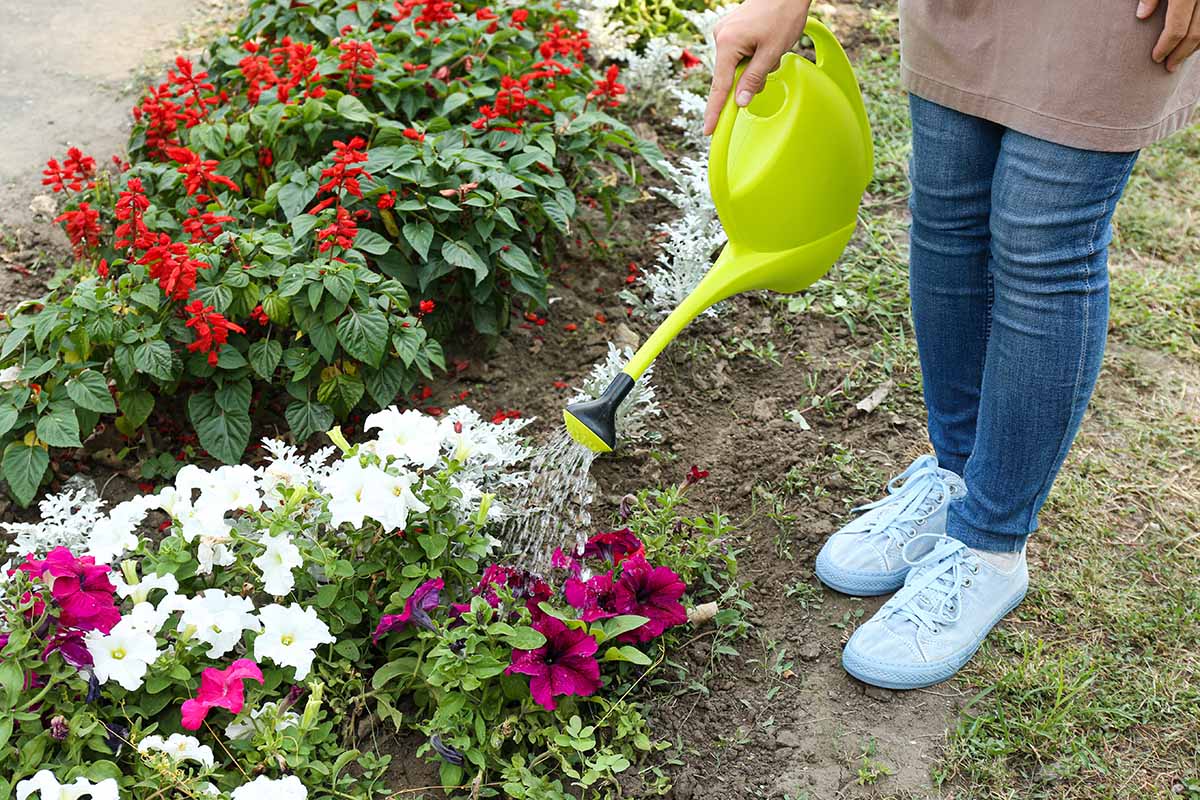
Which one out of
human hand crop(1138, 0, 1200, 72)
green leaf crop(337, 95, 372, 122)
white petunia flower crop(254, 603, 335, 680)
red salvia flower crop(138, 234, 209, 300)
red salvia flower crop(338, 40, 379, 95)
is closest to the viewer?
human hand crop(1138, 0, 1200, 72)

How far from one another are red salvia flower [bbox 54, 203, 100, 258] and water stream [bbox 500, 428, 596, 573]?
115 centimetres

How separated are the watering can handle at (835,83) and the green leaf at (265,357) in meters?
0.98

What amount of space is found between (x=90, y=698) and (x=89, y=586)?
0.52ft

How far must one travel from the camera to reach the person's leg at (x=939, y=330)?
63.9 inches

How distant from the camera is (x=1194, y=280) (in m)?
2.87

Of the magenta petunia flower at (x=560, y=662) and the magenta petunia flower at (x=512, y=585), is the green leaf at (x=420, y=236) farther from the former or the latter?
the magenta petunia flower at (x=560, y=662)

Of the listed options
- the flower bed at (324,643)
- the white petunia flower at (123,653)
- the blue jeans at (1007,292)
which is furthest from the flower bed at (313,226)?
the blue jeans at (1007,292)

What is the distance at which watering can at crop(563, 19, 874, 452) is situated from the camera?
5.42 ft

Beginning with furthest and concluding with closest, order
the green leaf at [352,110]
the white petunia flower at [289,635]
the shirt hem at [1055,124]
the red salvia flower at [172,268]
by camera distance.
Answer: the green leaf at [352,110]
the red salvia flower at [172,268]
the white petunia flower at [289,635]
the shirt hem at [1055,124]

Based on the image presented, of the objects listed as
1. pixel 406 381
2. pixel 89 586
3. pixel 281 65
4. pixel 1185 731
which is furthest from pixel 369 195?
pixel 1185 731

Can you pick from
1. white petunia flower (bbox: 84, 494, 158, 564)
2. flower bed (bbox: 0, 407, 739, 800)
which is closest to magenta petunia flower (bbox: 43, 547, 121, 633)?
flower bed (bbox: 0, 407, 739, 800)

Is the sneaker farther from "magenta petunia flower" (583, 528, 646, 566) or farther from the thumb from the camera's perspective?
the thumb

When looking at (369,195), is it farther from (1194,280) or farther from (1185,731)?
(1194,280)

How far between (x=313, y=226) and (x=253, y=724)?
1018 millimetres
